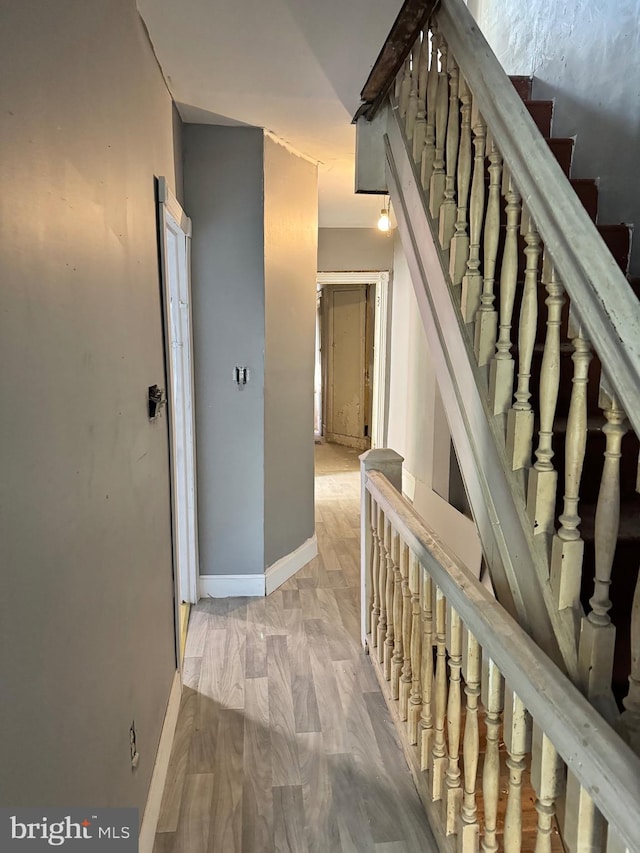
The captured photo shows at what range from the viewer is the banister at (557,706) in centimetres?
84

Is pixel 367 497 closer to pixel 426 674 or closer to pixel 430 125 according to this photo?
pixel 426 674

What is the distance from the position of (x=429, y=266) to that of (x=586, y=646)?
121cm

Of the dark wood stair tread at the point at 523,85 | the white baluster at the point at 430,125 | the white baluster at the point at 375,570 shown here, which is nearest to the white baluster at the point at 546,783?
the white baluster at the point at 375,570

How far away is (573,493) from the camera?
1.14 meters

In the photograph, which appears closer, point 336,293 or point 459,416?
point 459,416

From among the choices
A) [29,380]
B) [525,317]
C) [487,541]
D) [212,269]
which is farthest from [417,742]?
[212,269]

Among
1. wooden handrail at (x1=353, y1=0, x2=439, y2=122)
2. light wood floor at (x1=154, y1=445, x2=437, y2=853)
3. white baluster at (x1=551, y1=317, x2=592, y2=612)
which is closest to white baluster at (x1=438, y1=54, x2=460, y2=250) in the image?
wooden handrail at (x1=353, y1=0, x2=439, y2=122)

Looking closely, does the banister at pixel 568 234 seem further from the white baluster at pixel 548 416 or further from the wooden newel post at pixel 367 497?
the wooden newel post at pixel 367 497

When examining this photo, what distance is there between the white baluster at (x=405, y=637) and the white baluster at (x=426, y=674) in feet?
0.60

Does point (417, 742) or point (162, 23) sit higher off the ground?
point (162, 23)

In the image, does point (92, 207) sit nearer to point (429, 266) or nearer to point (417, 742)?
point (429, 266)

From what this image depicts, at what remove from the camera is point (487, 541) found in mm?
1486

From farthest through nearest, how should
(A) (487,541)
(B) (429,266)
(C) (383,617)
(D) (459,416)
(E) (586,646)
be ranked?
(C) (383,617) → (B) (429,266) → (D) (459,416) → (A) (487,541) → (E) (586,646)

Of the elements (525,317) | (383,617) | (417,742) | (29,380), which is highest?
(525,317)
